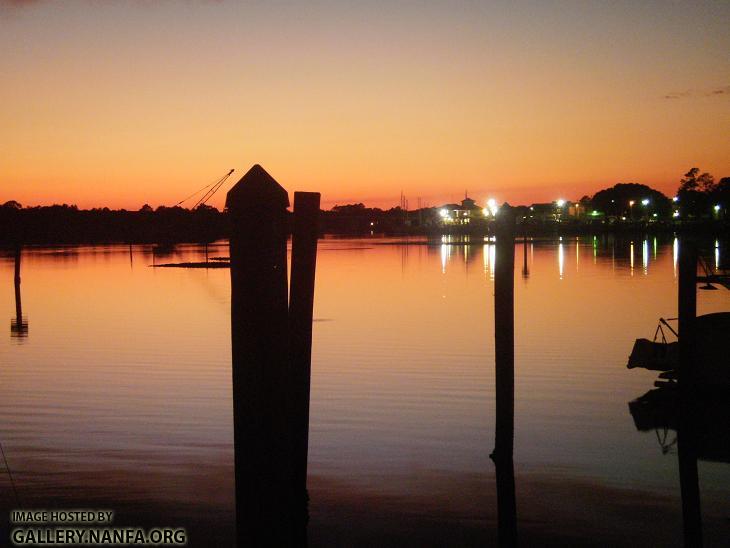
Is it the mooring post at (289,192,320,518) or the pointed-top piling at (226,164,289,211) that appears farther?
the mooring post at (289,192,320,518)

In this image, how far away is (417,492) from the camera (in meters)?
11.6

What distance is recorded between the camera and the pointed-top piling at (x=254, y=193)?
5828mm

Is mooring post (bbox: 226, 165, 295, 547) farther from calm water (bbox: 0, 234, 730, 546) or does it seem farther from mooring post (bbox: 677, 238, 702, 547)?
mooring post (bbox: 677, 238, 702, 547)

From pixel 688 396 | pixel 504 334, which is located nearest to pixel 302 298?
pixel 504 334

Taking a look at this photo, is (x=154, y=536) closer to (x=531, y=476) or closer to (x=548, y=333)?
(x=531, y=476)

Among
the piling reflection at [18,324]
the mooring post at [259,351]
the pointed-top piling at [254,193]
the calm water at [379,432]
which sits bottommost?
the calm water at [379,432]

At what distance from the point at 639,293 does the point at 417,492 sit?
36.9 metres

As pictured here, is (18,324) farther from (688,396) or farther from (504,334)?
(688,396)

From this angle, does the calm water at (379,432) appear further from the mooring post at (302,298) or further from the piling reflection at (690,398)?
the mooring post at (302,298)

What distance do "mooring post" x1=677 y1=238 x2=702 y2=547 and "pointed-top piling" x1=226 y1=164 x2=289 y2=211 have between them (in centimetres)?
716

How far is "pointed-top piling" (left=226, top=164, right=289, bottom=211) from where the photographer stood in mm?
5828

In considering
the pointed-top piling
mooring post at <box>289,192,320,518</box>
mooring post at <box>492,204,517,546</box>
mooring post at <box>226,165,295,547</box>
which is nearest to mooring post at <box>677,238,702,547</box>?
mooring post at <box>492,204,517,546</box>

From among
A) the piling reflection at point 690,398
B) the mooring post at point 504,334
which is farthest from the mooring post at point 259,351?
the piling reflection at point 690,398

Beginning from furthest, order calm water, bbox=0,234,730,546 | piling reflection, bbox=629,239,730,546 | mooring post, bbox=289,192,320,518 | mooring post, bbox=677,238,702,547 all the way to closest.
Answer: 1. piling reflection, bbox=629,239,730,546
2. mooring post, bbox=677,238,702,547
3. calm water, bbox=0,234,730,546
4. mooring post, bbox=289,192,320,518
